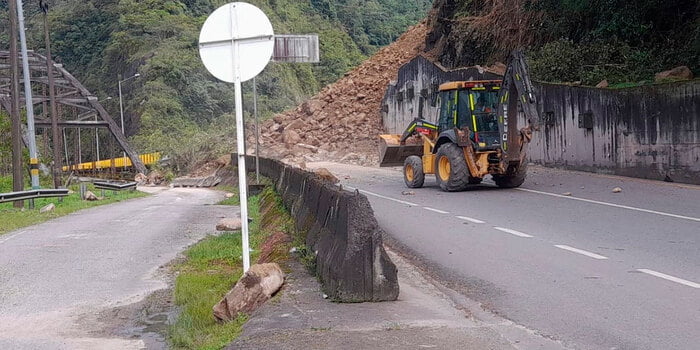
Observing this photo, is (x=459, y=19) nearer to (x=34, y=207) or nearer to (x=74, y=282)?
(x=34, y=207)

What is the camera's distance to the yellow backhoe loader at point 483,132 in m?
18.6

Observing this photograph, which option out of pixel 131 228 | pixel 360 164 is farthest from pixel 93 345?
pixel 360 164

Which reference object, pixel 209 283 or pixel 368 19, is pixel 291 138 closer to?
pixel 209 283

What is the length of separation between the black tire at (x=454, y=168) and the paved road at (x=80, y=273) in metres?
6.08

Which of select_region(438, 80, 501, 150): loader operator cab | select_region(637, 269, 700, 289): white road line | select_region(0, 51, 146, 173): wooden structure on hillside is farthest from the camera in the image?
select_region(0, 51, 146, 173): wooden structure on hillside

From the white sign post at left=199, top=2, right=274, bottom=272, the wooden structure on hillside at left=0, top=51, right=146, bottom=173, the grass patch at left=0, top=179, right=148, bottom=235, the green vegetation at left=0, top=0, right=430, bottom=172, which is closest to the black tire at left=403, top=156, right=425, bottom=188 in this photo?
the grass patch at left=0, top=179, right=148, bottom=235

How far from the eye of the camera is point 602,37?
1087 inches

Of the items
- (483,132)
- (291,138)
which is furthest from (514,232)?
(291,138)

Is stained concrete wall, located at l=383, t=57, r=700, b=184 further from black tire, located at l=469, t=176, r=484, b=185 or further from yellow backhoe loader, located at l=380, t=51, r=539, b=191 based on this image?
black tire, located at l=469, t=176, r=484, b=185

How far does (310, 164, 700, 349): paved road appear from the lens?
692 centimetres

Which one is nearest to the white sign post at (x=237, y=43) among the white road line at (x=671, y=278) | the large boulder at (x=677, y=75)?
the white road line at (x=671, y=278)

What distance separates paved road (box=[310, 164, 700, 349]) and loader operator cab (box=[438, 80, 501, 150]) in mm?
1498

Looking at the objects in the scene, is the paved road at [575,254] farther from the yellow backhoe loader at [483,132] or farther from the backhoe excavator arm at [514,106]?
the backhoe excavator arm at [514,106]

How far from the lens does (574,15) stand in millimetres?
29484
